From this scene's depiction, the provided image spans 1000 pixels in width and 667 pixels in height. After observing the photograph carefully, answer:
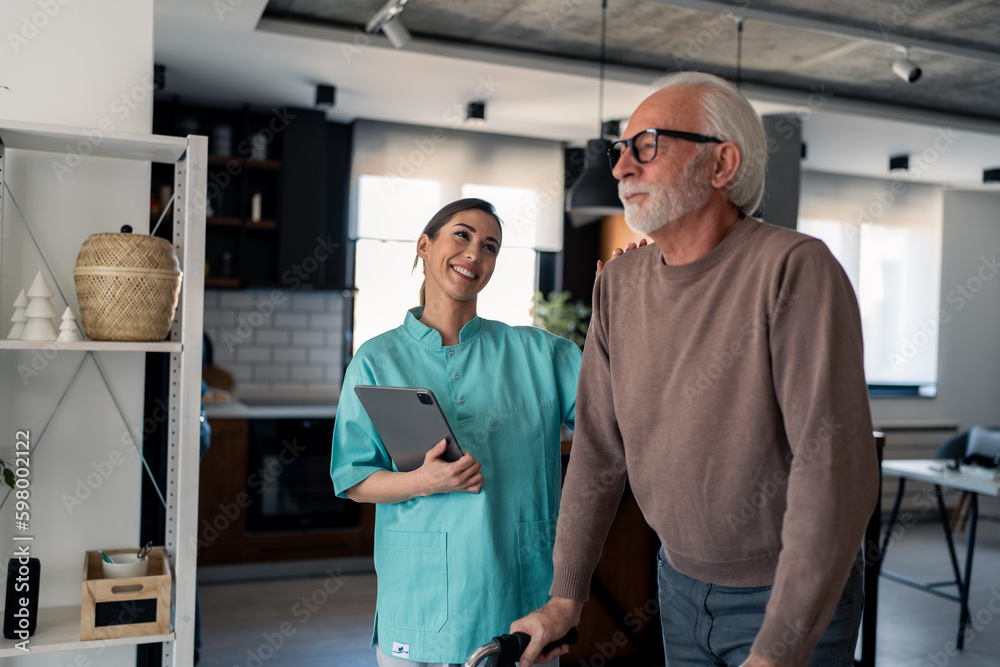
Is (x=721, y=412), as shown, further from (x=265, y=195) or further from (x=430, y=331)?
(x=265, y=195)

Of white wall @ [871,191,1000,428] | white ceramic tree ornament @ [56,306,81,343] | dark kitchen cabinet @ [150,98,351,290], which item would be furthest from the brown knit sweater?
white wall @ [871,191,1000,428]

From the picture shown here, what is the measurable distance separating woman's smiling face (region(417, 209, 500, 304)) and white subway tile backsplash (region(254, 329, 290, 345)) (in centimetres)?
395

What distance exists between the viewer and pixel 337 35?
4090 mm

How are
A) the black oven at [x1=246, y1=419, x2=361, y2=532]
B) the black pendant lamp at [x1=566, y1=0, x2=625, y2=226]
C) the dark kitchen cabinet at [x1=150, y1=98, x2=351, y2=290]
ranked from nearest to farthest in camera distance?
the black pendant lamp at [x1=566, y1=0, x2=625, y2=226] → the black oven at [x1=246, y1=419, x2=361, y2=532] → the dark kitchen cabinet at [x1=150, y1=98, x2=351, y2=290]

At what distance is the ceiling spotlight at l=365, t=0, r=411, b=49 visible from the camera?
144 inches

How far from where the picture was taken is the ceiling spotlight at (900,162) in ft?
21.3

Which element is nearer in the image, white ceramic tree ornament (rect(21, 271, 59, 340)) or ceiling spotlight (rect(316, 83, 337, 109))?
white ceramic tree ornament (rect(21, 271, 59, 340))

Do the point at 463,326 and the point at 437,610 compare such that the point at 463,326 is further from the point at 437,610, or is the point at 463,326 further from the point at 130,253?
the point at 130,253

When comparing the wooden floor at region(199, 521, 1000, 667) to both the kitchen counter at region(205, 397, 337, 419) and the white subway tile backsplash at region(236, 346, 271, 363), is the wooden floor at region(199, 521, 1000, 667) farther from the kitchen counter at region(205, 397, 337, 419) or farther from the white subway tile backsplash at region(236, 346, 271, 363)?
Answer: the white subway tile backsplash at region(236, 346, 271, 363)

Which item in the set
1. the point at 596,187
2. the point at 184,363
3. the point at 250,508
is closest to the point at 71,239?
the point at 184,363

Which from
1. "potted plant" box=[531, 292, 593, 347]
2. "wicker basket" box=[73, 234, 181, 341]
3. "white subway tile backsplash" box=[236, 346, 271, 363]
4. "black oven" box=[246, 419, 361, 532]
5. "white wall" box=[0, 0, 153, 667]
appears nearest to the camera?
"wicker basket" box=[73, 234, 181, 341]

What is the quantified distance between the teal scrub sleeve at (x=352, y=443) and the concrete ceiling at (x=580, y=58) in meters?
2.46

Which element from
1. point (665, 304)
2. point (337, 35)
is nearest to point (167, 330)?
point (665, 304)

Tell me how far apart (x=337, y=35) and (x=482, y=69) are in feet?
2.64
